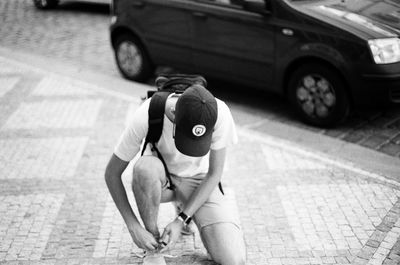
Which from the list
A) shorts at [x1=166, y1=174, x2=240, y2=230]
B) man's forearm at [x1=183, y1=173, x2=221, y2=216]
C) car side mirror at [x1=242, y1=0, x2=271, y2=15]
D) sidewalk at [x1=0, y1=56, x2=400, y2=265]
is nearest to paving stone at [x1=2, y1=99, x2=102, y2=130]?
sidewalk at [x1=0, y1=56, x2=400, y2=265]

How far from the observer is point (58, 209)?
4371 millimetres

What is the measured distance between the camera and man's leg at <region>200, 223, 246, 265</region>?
3.42m

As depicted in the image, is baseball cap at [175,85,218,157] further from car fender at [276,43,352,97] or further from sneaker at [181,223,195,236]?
car fender at [276,43,352,97]

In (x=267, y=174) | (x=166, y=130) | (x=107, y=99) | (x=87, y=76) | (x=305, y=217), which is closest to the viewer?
(x=166, y=130)

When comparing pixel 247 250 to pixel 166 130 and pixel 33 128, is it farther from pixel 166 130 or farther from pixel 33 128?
pixel 33 128

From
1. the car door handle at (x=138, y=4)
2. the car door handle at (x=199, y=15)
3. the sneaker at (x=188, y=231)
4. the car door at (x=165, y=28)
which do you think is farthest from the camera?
the car door handle at (x=138, y=4)

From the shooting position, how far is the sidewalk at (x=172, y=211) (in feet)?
12.6

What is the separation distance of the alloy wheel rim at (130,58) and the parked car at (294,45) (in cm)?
31

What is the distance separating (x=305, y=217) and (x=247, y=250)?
0.61 metres

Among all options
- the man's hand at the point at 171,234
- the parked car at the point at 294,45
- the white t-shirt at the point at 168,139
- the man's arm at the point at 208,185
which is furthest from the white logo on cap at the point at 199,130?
the parked car at the point at 294,45

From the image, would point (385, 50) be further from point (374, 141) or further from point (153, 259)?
point (153, 259)

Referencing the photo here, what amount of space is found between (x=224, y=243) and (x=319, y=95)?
9.40ft

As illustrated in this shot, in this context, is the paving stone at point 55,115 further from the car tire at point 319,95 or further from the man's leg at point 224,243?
the man's leg at point 224,243

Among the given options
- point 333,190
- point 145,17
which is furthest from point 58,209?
point 145,17
